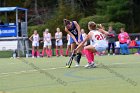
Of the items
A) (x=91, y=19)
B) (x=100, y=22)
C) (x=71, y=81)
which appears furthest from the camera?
(x=100, y=22)

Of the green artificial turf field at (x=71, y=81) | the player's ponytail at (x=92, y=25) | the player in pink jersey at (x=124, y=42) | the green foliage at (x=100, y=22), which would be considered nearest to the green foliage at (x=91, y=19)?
the green foliage at (x=100, y=22)

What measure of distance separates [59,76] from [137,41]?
18.1m

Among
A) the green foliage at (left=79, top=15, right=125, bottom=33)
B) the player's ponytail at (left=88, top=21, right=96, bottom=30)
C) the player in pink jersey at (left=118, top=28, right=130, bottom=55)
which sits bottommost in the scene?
the player in pink jersey at (left=118, top=28, right=130, bottom=55)

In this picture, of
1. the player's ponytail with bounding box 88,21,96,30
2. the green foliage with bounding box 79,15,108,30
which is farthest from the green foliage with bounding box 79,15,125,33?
the player's ponytail with bounding box 88,21,96,30

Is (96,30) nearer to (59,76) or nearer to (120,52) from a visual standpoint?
(59,76)

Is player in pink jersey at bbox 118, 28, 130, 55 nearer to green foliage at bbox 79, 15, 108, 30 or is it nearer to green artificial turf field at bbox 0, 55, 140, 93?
green foliage at bbox 79, 15, 108, 30

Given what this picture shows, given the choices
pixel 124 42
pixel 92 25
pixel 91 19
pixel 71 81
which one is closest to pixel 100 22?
pixel 91 19

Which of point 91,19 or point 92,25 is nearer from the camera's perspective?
point 92,25

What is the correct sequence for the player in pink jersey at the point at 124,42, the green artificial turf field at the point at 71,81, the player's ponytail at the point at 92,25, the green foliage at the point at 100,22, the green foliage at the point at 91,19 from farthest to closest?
the green foliage at the point at 91,19, the green foliage at the point at 100,22, the player in pink jersey at the point at 124,42, the player's ponytail at the point at 92,25, the green artificial turf field at the point at 71,81

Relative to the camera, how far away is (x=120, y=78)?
13.8 meters

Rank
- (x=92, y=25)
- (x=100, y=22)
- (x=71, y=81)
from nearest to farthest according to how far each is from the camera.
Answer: (x=71, y=81), (x=92, y=25), (x=100, y=22)

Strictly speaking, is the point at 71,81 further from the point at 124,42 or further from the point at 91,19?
the point at 91,19

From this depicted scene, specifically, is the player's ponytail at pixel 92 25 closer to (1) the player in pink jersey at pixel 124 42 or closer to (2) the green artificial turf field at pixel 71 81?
(2) the green artificial turf field at pixel 71 81

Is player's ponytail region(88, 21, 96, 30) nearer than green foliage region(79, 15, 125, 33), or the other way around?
player's ponytail region(88, 21, 96, 30)
